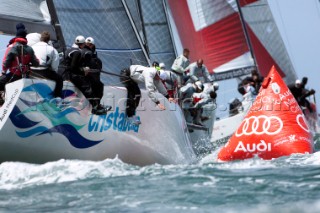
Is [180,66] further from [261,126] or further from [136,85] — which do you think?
[136,85]

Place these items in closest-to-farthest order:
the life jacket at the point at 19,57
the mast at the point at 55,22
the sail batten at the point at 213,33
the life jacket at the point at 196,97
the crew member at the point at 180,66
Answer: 1. the life jacket at the point at 19,57
2. the mast at the point at 55,22
3. the life jacket at the point at 196,97
4. the crew member at the point at 180,66
5. the sail batten at the point at 213,33

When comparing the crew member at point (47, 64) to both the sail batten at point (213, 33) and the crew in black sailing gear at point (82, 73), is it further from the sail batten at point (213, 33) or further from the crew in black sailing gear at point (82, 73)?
the sail batten at point (213, 33)

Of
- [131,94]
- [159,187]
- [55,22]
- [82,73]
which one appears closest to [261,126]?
[131,94]

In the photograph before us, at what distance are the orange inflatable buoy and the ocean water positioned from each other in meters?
1.50

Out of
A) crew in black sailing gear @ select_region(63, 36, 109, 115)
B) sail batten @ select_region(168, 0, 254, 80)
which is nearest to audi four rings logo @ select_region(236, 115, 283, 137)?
crew in black sailing gear @ select_region(63, 36, 109, 115)

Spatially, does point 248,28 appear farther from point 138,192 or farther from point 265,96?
point 138,192

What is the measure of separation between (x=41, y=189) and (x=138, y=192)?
3.64 ft

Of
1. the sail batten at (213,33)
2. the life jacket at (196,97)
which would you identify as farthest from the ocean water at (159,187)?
the sail batten at (213,33)

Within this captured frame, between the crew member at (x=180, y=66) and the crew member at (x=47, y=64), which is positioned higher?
the crew member at (x=180, y=66)

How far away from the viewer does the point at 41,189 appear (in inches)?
306

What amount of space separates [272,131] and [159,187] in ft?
13.3

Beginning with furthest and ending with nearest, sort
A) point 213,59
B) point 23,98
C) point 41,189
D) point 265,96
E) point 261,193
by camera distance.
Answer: point 213,59 < point 265,96 < point 23,98 < point 41,189 < point 261,193

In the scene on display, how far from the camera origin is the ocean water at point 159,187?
6.45 meters

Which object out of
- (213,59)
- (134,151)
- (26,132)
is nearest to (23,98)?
(26,132)
